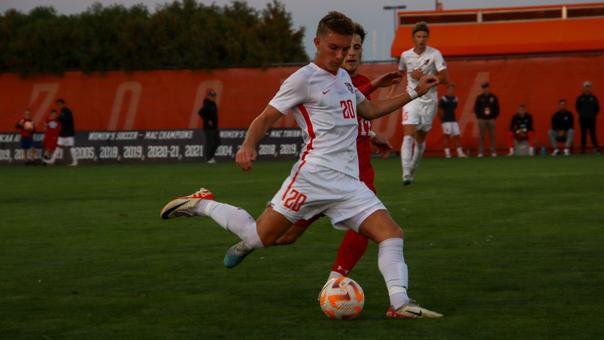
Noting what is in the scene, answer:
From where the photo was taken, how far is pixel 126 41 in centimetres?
4041

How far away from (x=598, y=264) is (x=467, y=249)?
1.51m

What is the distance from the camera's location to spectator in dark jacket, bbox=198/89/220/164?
110 feet

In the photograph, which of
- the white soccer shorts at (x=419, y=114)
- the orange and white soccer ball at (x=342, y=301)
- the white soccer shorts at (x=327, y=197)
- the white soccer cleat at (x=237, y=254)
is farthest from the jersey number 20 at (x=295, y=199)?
the white soccer shorts at (x=419, y=114)

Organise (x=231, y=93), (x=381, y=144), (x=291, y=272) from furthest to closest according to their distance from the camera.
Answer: (x=231, y=93) < (x=291, y=272) < (x=381, y=144)

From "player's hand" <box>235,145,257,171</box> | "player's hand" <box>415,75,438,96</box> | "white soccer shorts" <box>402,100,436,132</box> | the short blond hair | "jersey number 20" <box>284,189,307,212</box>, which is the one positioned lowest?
"white soccer shorts" <box>402,100,436,132</box>

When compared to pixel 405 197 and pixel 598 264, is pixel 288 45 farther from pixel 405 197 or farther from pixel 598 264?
pixel 598 264

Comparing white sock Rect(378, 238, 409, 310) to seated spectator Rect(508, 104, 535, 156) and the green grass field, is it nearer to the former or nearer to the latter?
the green grass field

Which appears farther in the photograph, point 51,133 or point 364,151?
point 51,133

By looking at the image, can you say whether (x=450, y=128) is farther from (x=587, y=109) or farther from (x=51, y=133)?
(x=51, y=133)

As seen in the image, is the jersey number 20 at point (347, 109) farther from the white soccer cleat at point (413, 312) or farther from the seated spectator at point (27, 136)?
the seated spectator at point (27, 136)

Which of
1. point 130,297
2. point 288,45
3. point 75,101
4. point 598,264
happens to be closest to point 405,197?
point 598,264

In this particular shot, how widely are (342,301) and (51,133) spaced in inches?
1191

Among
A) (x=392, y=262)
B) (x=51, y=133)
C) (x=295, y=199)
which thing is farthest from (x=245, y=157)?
(x=51, y=133)

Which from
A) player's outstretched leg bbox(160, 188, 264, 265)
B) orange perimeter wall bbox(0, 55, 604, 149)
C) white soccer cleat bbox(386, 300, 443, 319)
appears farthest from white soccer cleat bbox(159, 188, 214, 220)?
orange perimeter wall bbox(0, 55, 604, 149)
